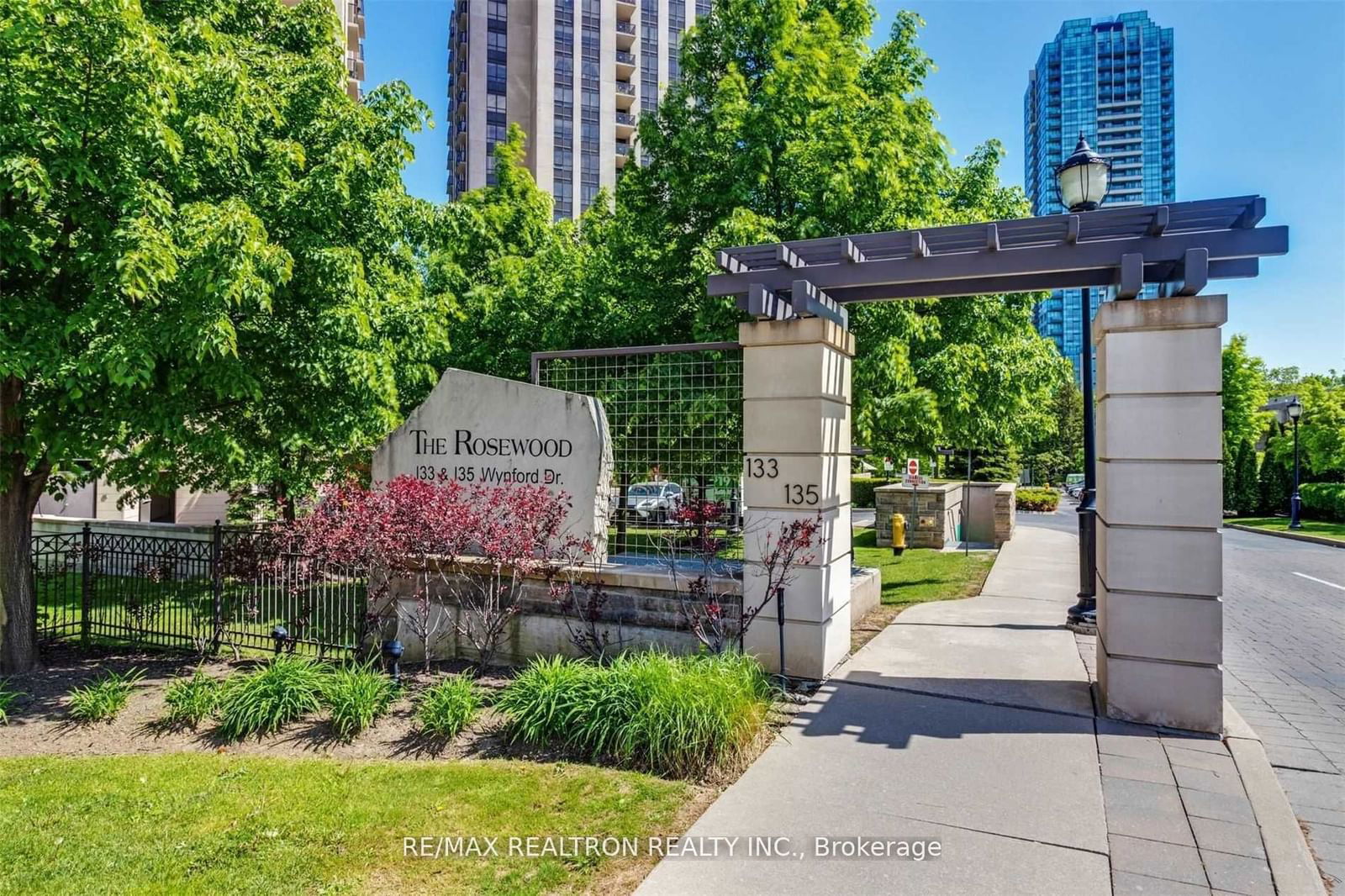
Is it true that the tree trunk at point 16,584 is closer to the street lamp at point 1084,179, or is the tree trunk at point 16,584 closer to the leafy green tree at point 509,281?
the leafy green tree at point 509,281

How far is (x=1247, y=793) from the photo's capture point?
14.8ft

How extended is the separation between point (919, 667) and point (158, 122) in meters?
8.43

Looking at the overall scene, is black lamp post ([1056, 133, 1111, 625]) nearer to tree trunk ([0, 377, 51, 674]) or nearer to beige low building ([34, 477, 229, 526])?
tree trunk ([0, 377, 51, 674])

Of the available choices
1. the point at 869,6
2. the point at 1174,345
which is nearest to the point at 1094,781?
the point at 1174,345

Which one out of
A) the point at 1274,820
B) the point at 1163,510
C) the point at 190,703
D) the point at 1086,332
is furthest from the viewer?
the point at 1086,332

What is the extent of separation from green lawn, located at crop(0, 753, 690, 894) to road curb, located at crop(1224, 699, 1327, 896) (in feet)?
9.99

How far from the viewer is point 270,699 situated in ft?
19.9

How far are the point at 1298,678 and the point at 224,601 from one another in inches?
467

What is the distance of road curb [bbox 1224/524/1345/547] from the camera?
22922mm

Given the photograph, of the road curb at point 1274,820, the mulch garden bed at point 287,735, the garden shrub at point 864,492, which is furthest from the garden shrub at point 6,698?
the garden shrub at point 864,492

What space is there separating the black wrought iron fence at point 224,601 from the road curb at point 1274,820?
7145 millimetres

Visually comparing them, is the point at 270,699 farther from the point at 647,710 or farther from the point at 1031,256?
the point at 1031,256

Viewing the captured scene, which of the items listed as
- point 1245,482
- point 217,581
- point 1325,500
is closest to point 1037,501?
point 1245,482

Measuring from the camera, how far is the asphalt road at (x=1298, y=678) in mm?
4676
